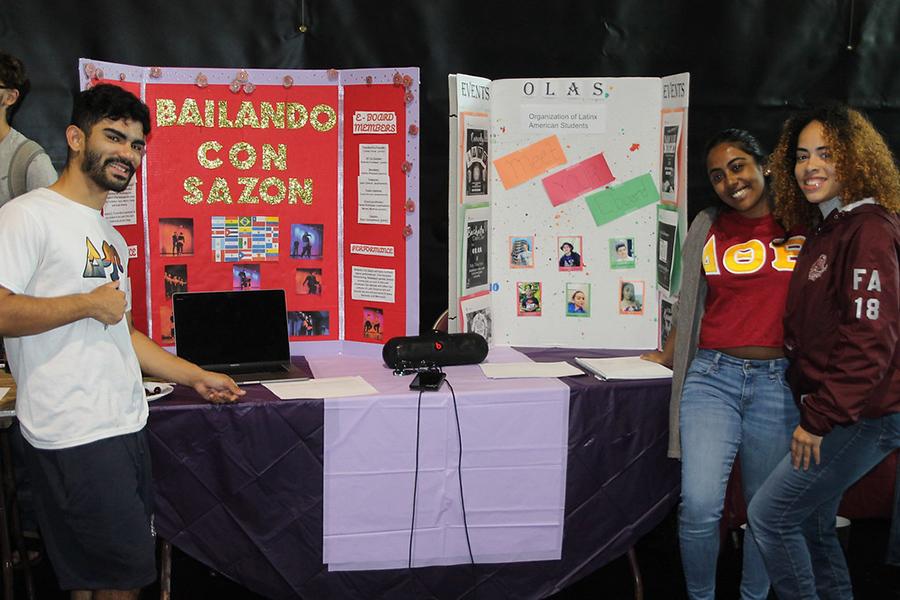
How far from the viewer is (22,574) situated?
10.2 ft

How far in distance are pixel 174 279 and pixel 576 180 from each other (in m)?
1.40

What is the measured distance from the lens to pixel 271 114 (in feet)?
10.1

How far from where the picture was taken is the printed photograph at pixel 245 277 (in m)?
3.11

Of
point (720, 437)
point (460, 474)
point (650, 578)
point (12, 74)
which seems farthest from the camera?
point (650, 578)

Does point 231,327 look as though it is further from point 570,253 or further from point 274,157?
point 570,253

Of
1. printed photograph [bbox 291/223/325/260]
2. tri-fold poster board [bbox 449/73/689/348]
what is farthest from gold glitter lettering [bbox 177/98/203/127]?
tri-fold poster board [bbox 449/73/689/348]

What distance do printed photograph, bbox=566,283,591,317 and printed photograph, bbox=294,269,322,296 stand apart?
2.84 ft

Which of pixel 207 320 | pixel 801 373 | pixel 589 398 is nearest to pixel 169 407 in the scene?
pixel 207 320

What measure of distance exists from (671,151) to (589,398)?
930 mm

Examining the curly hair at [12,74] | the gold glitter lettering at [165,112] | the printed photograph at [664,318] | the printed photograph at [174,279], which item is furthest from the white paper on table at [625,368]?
the curly hair at [12,74]

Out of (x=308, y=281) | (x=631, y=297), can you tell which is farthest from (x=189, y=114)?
(x=631, y=297)

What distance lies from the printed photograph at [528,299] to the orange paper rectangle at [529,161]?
349 millimetres

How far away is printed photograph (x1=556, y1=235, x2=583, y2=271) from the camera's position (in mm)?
3244

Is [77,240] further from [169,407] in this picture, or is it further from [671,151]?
[671,151]
